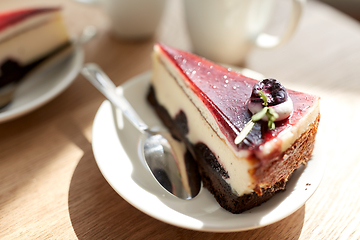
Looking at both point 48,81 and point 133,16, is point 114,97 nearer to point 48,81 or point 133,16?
point 48,81

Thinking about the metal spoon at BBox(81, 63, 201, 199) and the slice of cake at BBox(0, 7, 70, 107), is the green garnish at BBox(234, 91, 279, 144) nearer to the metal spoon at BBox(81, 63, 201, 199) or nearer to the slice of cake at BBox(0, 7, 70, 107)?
the metal spoon at BBox(81, 63, 201, 199)

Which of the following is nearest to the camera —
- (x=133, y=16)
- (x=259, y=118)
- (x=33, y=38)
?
(x=259, y=118)

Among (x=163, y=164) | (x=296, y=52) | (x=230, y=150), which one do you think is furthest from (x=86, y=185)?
(x=296, y=52)

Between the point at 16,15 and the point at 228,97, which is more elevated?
the point at 16,15

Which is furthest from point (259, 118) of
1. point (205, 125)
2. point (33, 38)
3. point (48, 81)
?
point (33, 38)

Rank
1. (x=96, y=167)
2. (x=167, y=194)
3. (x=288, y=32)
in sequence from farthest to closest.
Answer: (x=288, y=32), (x=96, y=167), (x=167, y=194)

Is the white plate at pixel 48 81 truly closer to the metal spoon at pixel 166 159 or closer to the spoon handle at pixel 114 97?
the spoon handle at pixel 114 97

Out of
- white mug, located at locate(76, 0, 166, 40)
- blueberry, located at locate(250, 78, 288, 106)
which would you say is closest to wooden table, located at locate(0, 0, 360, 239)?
white mug, located at locate(76, 0, 166, 40)

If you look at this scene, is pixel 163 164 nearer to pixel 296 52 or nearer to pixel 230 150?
pixel 230 150
